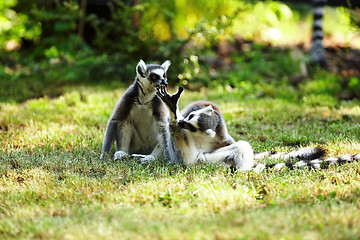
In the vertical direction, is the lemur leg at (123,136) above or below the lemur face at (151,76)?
below

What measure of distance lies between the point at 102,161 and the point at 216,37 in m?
4.29

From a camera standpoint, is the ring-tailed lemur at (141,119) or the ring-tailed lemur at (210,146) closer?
the ring-tailed lemur at (210,146)

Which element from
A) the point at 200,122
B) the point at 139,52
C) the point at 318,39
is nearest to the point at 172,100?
the point at 200,122

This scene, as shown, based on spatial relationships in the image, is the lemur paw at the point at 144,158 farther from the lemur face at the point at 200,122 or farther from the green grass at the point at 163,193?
the lemur face at the point at 200,122

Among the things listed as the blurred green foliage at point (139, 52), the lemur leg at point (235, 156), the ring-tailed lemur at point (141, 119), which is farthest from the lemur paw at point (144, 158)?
the blurred green foliage at point (139, 52)

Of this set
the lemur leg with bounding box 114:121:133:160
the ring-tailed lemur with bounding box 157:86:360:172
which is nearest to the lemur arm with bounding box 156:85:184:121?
the ring-tailed lemur with bounding box 157:86:360:172

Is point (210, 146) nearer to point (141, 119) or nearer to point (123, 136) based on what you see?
point (141, 119)

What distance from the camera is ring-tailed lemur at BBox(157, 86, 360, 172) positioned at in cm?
323

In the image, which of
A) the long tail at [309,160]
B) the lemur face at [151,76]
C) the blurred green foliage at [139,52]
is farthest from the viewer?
the blurred green foliage at [139,52]

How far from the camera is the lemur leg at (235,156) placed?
324 cm

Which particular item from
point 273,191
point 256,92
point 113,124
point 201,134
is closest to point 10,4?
point 256,92

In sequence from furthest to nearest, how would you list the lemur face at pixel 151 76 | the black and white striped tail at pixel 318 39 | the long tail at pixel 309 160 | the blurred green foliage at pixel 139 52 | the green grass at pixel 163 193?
the black and white striped tail at pixel 318 39, the blurred green foliage at pixel 139 52, the lemur face at pixel 151 76, the long tail at pixel 309 160, the green grass at pixel 163 193

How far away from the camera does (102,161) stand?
344 cm

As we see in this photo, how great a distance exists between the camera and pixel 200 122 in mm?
3242
